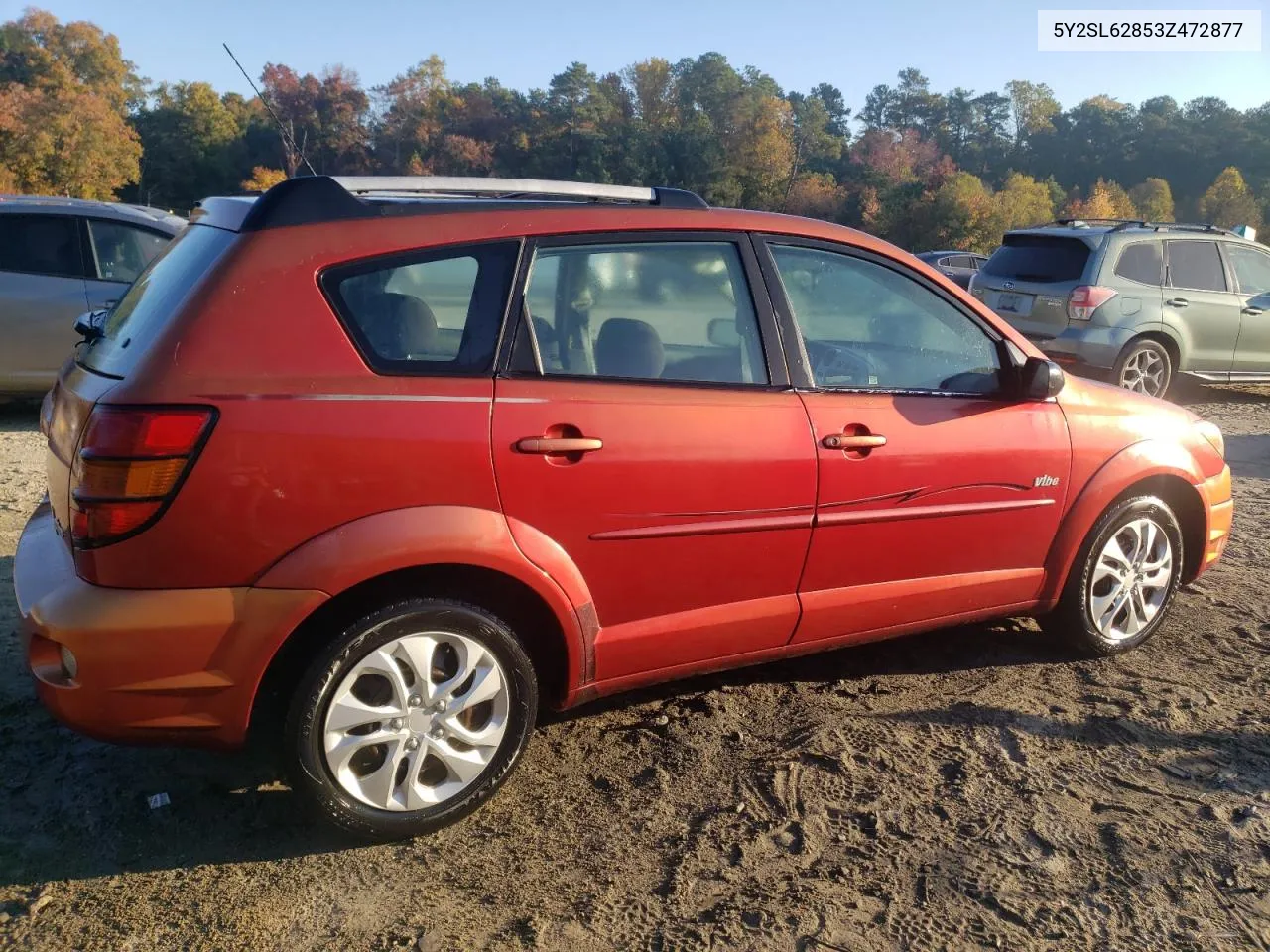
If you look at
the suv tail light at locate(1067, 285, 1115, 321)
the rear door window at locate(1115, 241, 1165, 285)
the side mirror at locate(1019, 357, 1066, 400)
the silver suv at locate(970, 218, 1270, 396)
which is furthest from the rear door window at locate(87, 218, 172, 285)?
the rear door window at locate(1115, 241, 1165, 285)

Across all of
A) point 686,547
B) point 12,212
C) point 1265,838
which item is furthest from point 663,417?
point 12,212

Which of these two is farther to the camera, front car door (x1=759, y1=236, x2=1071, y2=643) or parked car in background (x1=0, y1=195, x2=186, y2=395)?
parked car in background (x1=0, y1=195, x2=186, y2=395)

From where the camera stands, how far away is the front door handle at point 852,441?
3301mm

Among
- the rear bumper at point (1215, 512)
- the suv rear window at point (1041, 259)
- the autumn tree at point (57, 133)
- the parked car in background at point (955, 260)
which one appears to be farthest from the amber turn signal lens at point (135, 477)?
the autumn tree at point (57, 133)

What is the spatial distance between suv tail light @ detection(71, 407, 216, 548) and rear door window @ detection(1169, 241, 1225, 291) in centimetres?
999

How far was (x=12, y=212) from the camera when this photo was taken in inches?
298

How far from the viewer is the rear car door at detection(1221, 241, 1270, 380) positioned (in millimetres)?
10522

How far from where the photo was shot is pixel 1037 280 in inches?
388

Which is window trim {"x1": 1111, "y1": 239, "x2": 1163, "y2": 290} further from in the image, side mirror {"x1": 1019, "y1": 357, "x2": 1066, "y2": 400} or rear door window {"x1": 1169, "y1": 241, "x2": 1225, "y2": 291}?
side mirror {"x1": 1019, "y1": 357, "x2": 1066, "y2": 400}

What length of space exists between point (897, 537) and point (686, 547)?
0.85 meters

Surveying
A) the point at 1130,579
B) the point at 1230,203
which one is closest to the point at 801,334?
the point at 1130,579

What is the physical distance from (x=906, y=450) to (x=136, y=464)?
2321mm

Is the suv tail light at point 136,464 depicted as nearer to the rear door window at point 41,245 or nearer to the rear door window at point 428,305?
the rear door window at point 428,305

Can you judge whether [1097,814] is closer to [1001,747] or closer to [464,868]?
[1001,747]
